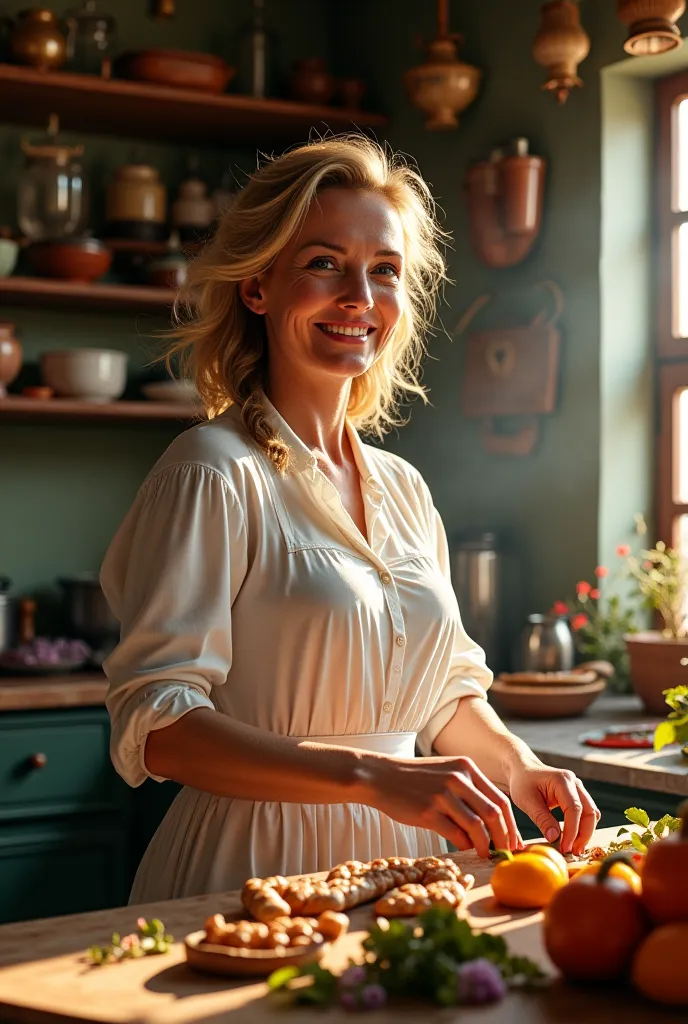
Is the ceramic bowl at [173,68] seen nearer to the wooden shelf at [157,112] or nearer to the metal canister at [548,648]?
the wooden shelf at [157,112]

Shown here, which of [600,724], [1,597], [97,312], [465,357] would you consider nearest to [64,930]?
[600,724]

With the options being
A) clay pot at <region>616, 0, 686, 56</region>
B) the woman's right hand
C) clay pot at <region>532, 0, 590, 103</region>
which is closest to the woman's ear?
the woman's right hand

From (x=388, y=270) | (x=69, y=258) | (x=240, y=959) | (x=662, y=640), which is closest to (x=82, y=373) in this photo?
(x=69, y=258)

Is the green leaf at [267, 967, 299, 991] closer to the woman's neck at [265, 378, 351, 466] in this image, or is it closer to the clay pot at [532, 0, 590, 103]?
the woman's neck at [265, 378, 351, 466]

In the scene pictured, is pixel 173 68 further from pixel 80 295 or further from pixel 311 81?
pixel 80 295

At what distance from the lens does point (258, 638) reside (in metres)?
1.64

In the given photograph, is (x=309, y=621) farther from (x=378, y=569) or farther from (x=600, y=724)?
(x=600, y=724)

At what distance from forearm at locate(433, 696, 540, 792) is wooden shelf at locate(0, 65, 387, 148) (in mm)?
2229

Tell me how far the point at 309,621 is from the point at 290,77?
2.73 m

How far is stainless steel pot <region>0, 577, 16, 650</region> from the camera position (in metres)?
3.62

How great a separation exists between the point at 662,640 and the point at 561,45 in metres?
1.43

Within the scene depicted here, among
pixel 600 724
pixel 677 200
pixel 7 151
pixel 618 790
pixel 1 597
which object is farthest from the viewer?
pixel 7 151

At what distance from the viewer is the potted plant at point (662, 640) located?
2.82m

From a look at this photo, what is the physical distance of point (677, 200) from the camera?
338 centimetres
